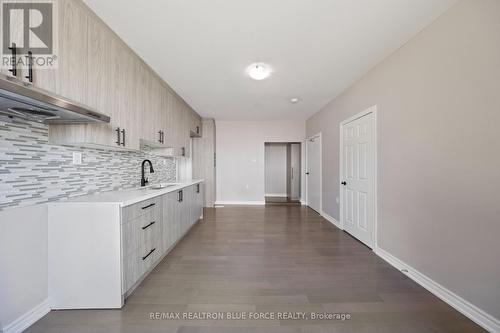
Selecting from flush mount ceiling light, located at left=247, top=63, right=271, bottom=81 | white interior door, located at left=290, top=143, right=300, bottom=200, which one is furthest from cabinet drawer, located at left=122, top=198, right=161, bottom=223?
white interior door, located at left=290, top=143, right=300, bottom=200

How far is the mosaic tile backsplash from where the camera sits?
53.9 inches

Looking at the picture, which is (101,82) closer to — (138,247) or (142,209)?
(142,209)

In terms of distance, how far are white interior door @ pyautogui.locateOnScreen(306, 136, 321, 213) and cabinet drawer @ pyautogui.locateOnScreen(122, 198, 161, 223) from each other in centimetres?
383

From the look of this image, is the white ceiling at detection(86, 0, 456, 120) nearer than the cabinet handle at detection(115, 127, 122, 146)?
Yes

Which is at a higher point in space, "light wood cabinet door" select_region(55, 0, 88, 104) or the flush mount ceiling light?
the flush mount ceiling light

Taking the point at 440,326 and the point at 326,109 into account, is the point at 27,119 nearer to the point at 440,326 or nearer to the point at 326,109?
the point at 440,326

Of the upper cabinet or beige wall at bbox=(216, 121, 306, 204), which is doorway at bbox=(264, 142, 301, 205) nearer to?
beige wall at bbox=(216, 121, 306, 204)

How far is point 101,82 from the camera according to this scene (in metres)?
1.86

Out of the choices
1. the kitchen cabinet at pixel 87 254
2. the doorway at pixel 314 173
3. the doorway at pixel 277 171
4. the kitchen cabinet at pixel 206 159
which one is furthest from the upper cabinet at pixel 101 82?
the doorway at pixel 277 171

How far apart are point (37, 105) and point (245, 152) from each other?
5.08 metres

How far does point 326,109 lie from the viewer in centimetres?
445

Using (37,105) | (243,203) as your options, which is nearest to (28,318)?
(37,105)

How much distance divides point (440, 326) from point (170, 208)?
284cm

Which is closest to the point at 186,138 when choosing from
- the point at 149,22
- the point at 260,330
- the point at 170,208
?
the point at 170,208
